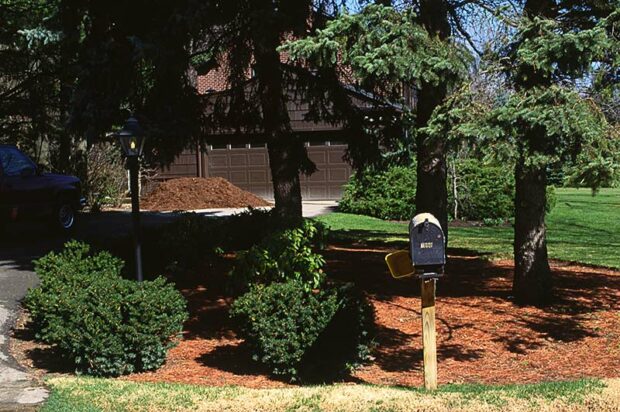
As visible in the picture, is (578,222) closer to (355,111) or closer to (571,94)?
(355,111)

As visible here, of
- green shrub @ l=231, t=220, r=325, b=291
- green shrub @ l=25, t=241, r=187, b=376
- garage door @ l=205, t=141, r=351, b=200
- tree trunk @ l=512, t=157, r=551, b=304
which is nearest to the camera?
green shrub @ l=25, t=241, r=187, b=376

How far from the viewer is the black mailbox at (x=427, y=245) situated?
19.4 ft

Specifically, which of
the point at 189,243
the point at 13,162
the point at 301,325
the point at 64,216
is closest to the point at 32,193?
the point at 13,162

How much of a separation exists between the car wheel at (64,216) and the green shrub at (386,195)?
375 inches

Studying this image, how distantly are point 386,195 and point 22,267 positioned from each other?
13817 mm

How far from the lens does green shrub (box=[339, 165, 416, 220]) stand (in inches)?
911

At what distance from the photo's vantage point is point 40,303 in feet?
25.3

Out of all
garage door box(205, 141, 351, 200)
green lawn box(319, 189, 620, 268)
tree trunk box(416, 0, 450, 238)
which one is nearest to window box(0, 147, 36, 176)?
green lawn box(319, 189, 620, 268)

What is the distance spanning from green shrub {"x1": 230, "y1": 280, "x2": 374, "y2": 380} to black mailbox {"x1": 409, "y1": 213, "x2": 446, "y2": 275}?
1496mm

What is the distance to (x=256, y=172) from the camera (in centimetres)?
2859

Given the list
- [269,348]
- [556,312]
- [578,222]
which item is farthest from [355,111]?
[578,222]

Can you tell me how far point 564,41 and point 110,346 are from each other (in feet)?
16.0

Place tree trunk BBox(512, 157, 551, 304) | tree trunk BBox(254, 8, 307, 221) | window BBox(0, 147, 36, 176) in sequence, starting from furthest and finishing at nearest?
window BBox(0, 147, 36, 176) → tree trunk BBox(254, 8, 307, 221) → tree trunk BBox(512, 157, 551, 304)

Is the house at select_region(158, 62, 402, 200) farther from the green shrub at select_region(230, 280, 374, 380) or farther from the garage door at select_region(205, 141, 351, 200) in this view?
the green shrub at select_region(230, 280, 374, 380)
